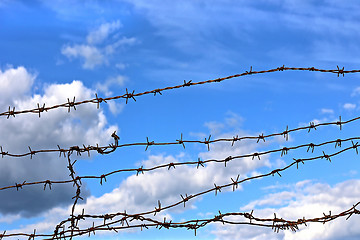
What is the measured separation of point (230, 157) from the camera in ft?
17.8

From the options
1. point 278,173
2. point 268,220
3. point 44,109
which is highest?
point 44,109

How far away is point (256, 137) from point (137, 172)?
4.49 feet

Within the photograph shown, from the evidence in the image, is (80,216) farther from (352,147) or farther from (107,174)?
(352,147)

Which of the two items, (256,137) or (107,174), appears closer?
(107,174)

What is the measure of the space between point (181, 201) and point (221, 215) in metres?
0.42

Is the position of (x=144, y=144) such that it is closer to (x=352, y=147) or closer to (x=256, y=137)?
(x=256, y=137)

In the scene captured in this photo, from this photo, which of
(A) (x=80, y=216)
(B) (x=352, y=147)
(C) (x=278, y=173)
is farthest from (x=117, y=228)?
(B) (x=352, y=147)

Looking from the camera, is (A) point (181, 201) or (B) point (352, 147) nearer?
(A) point (181, 201)

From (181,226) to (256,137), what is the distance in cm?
129

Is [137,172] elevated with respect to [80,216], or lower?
elevated

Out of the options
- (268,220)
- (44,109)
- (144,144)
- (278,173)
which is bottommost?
(268,220)

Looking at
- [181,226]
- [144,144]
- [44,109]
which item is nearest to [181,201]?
[181,226]

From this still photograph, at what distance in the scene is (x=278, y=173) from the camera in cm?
540

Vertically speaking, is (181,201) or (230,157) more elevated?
(230,157)
